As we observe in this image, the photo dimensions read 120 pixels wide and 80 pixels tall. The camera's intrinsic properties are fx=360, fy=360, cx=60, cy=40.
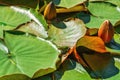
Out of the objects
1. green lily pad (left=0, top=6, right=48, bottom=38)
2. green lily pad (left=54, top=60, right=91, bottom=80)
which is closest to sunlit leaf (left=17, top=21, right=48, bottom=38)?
green lily pad (left=0, top=6, right=48, bottom=38)

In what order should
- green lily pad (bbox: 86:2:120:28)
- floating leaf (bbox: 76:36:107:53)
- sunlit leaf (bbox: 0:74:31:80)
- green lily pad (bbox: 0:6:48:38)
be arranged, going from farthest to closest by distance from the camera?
green lily pad (bbox: 86:2:120:28), green lily pad (bbox: 0:6:48:38), floating leaf (bbox: 76:36:107:53), sunlit leaf (bbox: 0:74:31:80)

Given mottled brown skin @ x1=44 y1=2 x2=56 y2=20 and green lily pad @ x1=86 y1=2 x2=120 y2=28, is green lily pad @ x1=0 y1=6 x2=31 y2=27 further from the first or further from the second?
green lily pad @ x1=86 y1=2 x2=120 y2=28

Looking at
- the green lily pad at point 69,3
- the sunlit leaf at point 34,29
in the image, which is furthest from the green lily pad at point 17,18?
the green lily pad at point 69,3

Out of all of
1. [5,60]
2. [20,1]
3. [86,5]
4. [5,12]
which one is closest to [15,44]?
[5,60]

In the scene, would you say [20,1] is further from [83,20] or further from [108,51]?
[108,51]

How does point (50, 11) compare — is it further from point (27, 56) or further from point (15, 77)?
point (15, 77)

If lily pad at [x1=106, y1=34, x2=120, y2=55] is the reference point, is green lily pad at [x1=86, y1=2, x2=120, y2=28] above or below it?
above

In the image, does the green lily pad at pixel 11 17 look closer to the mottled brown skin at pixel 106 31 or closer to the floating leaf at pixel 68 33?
the floating leaf at pixel 68 33
